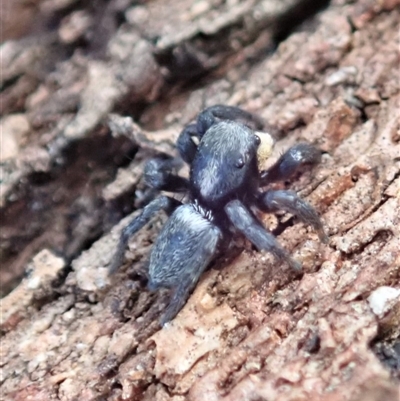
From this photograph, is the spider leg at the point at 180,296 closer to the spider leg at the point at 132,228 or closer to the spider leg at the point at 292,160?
the spider leg at the point at 132,228

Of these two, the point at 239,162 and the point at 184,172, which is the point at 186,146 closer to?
the point at 184,172

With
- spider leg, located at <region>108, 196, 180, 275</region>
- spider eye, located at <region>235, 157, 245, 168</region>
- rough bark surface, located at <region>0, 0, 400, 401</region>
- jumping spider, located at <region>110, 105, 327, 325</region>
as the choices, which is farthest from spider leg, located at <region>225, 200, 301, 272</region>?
spider leg, located at <region>108, 196, 180, 275</region>

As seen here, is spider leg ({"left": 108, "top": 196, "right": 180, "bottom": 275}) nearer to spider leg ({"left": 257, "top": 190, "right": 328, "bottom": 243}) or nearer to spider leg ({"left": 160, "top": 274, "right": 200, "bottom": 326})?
spider leg ({"left": 160, "top": 274, "right": 200, "bottom": 326})

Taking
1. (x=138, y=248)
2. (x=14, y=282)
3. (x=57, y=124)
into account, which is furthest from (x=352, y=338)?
(x=57, y=124)

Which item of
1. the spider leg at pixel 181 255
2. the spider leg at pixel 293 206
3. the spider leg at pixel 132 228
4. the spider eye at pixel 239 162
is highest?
the spider leg at pixel 132 228

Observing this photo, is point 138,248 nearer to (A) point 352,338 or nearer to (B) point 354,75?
(A) point 352,338

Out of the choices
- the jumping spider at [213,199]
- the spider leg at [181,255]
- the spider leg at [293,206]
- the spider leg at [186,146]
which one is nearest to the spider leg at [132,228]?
the jumping spider at [213,199]
